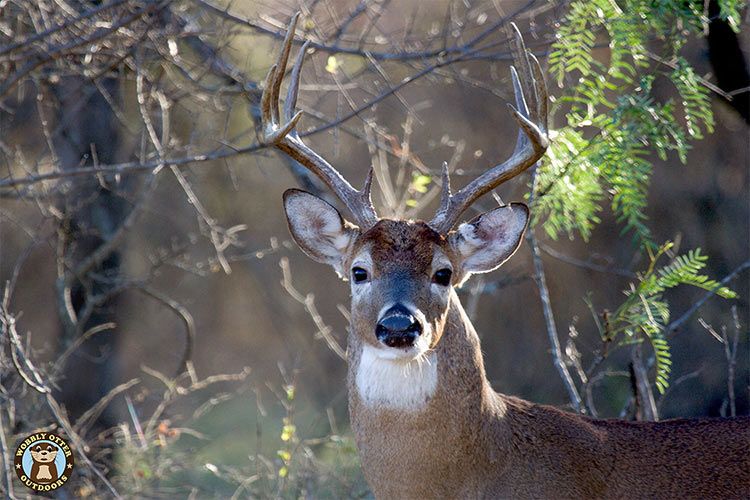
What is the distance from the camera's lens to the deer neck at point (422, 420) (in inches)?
183

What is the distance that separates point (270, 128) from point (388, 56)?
1.78m

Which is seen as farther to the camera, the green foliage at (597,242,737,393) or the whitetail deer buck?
the green foliage at (597,242,737,393)

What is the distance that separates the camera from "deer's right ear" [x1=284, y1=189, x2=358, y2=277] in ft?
17.2

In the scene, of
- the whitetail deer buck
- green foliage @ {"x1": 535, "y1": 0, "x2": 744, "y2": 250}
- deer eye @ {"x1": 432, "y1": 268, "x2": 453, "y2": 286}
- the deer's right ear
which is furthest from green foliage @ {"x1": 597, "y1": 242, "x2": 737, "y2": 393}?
the deer's right ear

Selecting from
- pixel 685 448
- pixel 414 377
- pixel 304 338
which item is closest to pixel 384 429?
pixel 414 377

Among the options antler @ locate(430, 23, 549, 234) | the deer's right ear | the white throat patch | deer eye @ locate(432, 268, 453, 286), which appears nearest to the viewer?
the white throat patch

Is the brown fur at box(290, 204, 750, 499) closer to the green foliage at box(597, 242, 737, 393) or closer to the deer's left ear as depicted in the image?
the deer's left ear

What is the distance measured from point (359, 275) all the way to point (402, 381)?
21.3 inches

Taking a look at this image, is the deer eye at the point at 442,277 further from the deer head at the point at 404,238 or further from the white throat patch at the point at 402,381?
the white throat patch at the point at 402,381

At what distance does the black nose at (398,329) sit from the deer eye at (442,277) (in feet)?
1.30

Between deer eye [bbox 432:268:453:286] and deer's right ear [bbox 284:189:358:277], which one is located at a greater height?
deer's right ear [bbox 284:189:358:277]

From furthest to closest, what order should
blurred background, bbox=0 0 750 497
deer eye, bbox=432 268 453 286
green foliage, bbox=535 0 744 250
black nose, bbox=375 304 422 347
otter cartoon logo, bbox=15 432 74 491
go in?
blurred background, bbox=0 0 750 497
otter cartoon logo, bbox=15 432 74 491
green foliage, bbox=535 0 744 250
deer eye, bbox=432 268 453 286
black nose, bbox=375 304 422 347

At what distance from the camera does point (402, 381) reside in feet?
15.3

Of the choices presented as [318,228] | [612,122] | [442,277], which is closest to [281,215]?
[612,122]
